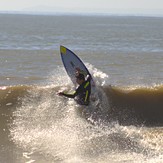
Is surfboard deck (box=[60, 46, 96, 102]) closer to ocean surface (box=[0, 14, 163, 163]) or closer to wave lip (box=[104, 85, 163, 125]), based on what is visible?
ocean surface (box=[0, 14, 163, 163])

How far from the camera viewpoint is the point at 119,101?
12.5 m

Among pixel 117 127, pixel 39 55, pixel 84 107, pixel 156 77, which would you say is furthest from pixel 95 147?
pixel 39 55

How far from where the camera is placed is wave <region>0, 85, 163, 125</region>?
11390 millimetres

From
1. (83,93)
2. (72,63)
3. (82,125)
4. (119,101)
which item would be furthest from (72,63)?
(82,125)

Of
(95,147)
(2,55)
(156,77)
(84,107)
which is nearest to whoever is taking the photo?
(95,147)

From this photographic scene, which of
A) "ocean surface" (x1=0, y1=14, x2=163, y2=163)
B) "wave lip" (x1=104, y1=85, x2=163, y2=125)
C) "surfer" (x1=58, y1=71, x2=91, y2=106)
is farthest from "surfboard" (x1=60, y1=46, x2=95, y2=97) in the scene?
"surfer" (x1=58, y1=71, x2=91, y2=106)

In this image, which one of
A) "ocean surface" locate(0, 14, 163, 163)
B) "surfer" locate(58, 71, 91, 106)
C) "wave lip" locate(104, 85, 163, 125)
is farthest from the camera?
"wave lip" locate(104, 85, 163, 125)

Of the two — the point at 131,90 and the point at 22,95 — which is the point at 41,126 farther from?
the point at 131,90

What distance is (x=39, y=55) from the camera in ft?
86.2

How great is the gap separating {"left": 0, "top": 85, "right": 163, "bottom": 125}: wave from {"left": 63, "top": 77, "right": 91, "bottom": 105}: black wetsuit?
2.31 feet

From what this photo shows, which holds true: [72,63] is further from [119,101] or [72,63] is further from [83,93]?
[83,93]

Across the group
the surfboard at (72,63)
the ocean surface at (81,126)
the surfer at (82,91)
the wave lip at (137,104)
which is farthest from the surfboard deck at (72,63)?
the surfer at (82,91)

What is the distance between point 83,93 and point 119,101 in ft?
6.41

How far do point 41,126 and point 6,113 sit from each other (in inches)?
61.5
